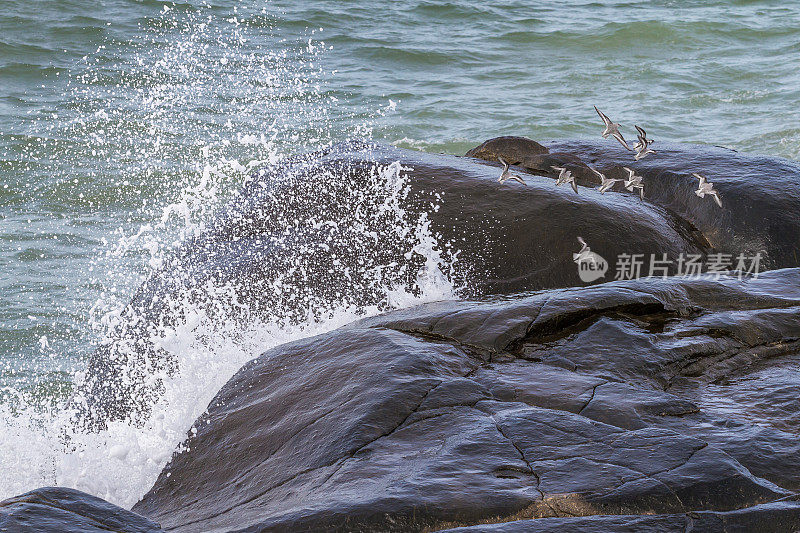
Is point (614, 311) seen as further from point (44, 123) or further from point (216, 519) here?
point (44, 123)

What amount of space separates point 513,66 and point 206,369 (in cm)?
1258

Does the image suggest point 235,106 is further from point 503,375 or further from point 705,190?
point 503,375

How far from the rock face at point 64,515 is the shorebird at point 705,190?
4.11 metres

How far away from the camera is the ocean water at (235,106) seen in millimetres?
7262

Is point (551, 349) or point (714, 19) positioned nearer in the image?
point (551, 349)

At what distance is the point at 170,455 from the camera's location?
13.7ft

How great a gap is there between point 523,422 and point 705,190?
3.19 m

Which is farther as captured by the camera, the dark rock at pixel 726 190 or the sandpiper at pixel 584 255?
the dark rock at pixel 726 190

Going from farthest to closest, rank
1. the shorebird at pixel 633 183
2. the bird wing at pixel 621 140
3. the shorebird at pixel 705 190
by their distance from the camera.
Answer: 1. the bird wing at pixel 621 140
2. the shorebird at pixel 633 183
3. the shorebird at pixel 705 190

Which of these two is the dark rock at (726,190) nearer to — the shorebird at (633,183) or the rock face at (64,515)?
the shorebird at (633,183)

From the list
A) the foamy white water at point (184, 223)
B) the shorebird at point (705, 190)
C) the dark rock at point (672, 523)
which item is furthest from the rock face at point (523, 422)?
the shorebird at point (705, 190)

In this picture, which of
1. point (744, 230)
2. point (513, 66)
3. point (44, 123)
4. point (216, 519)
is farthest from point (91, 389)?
point (513, 66)

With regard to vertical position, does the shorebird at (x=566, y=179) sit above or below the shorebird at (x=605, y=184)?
above

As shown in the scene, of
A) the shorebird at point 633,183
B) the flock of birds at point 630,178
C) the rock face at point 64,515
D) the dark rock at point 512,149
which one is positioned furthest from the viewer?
the dark rock at point 512,149
